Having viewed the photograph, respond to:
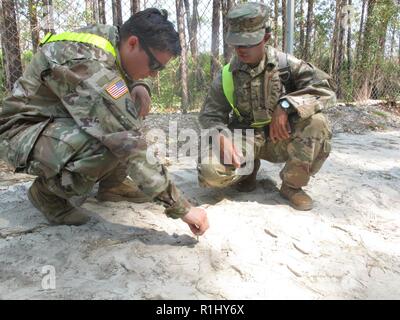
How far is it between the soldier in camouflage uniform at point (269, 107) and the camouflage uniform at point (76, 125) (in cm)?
69

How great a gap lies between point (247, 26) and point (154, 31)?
73 cm

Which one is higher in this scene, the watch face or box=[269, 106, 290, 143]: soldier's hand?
the watch face

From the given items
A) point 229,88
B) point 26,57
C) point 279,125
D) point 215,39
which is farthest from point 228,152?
point 26,57

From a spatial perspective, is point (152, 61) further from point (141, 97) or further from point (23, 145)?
point (23, 145)

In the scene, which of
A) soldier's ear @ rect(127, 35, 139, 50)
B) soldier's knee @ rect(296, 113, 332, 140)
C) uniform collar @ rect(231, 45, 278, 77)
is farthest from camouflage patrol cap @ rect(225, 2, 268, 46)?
soldier's ear @ rect(127, 35, 139, 50)

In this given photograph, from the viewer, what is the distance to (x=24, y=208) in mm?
2338

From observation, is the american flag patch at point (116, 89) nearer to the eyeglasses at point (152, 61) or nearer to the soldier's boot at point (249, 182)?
the eyeglasses at point (152, 61)

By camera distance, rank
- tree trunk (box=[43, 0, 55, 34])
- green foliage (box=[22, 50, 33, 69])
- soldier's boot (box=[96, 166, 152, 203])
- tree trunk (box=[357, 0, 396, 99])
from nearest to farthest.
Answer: soldier's boot (box=[96, 166, 152, 203]), tree trunk (box=[43, 0, 55, 34]), green foliage (box=[22, 50, 33, 69]), tree trunk (box=[357, 0, 396, 99])

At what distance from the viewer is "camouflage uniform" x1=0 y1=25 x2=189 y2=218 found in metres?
1.70

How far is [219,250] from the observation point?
6.11 feet

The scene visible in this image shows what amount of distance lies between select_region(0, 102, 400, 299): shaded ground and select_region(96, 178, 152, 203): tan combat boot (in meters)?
0.06

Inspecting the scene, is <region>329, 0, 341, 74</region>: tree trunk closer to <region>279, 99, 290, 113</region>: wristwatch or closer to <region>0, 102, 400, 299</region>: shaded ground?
<region>0, 102, 400, 299</region>: shaded ground

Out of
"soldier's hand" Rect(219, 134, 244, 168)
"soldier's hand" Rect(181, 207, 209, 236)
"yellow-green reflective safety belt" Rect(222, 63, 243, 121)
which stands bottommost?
"soldier's hand" Rect(181, 207, 209, 236)

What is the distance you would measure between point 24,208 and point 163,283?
114 centimetres
